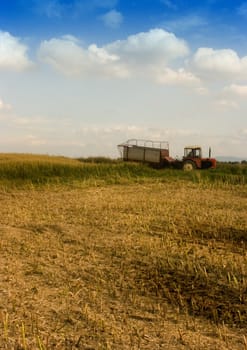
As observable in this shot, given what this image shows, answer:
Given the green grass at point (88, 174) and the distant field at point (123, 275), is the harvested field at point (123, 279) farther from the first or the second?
the green grass at point (88, 174)

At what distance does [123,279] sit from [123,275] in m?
0.16

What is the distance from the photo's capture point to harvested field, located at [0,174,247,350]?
3984mm

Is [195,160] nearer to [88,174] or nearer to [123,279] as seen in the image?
[88,174]

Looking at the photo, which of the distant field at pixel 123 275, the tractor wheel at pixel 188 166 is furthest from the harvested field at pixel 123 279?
the tractor wheel at pixel 188 166

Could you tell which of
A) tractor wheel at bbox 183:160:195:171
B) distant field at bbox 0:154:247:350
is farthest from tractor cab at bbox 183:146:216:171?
distant field at bbox 0:154:247:350

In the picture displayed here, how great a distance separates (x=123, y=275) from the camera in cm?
579

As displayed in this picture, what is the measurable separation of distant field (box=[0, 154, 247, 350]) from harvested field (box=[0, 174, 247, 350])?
0.01m

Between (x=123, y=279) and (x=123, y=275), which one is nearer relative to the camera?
(x=123, y=279)

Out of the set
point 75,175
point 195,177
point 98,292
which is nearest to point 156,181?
point 195,177

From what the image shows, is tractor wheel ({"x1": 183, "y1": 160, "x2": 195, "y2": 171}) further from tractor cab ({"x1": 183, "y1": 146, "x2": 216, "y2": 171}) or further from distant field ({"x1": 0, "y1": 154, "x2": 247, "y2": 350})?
distant field ({"x1": 0, "y1": 154, "x2": 247, "y2": 350})

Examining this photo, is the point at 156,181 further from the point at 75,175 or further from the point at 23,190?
the point at 23,190

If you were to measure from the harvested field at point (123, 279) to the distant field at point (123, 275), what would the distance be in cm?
1

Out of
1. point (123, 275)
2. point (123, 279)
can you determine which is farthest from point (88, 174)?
point (123, 279)

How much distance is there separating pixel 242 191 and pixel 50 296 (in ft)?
42.6
